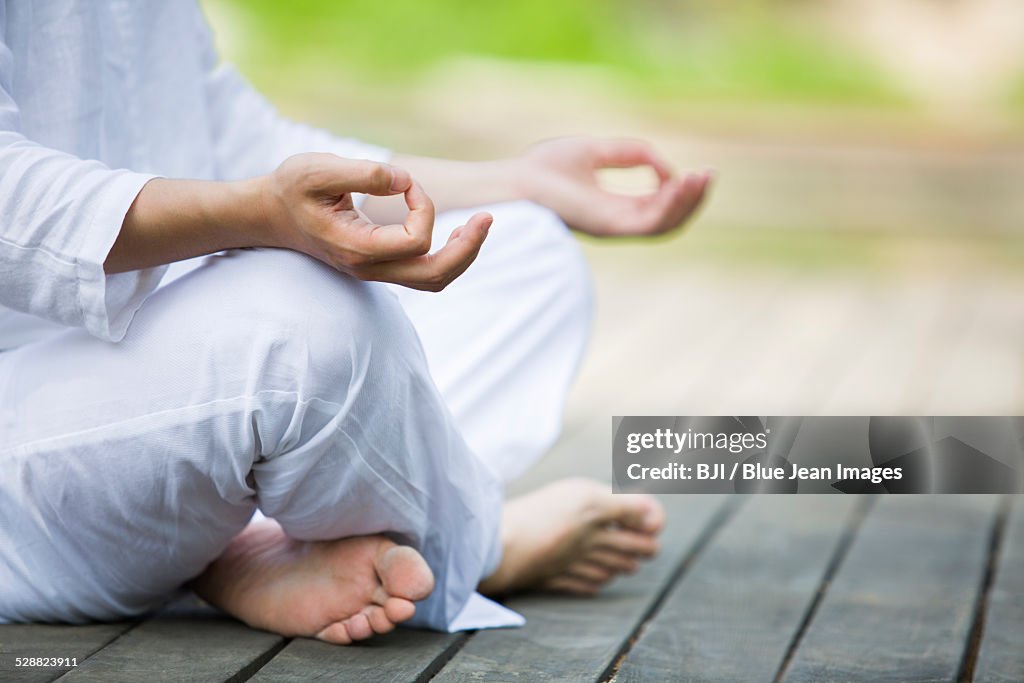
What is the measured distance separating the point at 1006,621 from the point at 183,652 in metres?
0.79

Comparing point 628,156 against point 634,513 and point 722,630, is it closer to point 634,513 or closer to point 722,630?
point 634,513

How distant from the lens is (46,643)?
112cm

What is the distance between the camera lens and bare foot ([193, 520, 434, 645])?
3.67 feet

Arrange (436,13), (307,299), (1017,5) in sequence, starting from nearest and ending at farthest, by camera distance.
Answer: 1. (307,299)
2. (1017,5)
3. (436,13)

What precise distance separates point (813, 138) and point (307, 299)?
3.75 meters

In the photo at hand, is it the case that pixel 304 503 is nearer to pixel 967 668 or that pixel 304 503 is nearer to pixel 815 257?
pixel 967 668

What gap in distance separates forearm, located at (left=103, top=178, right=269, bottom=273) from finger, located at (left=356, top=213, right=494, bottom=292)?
3.9 inches

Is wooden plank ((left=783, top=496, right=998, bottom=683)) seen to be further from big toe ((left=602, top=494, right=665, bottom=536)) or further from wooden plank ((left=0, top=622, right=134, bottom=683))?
wooden plank ((left=0, top=622, right=134, bottom=683))

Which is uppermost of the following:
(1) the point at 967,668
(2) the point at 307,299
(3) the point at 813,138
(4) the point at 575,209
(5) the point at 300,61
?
(5) the point at 300,61

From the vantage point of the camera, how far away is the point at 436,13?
596 cm

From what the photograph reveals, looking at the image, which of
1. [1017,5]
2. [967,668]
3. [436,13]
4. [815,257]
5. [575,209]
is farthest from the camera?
[436,13]

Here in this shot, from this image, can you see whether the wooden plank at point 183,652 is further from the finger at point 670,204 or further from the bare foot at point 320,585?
the finger at point 670,204

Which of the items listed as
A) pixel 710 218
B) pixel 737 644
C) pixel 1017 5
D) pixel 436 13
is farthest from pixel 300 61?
pixel 737 644

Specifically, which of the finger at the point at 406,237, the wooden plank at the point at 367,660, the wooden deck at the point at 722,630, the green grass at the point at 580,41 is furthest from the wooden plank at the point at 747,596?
the green grass at the point at 580,41
